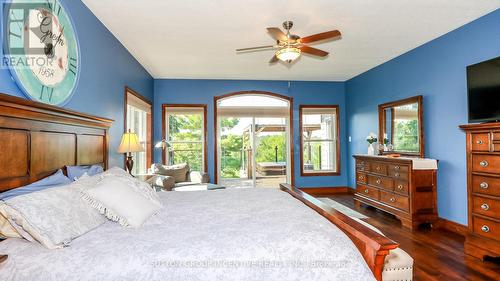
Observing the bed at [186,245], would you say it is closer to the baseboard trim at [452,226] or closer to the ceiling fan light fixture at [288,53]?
the ceiling fan light fixture at [288,53]

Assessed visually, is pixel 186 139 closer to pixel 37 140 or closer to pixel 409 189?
pixel 37 140

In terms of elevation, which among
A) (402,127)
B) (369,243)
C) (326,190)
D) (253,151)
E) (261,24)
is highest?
(261,24)

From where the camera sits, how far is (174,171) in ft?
16.4

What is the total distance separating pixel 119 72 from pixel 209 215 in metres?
2.91

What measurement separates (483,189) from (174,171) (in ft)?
14.7

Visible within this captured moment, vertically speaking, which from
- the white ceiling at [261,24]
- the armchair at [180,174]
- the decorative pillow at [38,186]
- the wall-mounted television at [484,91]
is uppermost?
the white ceiling at [261,24]

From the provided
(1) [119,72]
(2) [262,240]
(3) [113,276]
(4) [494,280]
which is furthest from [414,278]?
(1) [119,72]

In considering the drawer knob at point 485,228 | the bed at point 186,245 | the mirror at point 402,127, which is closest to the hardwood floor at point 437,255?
the drawer knob at point 485,228

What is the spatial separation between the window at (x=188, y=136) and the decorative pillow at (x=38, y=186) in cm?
422

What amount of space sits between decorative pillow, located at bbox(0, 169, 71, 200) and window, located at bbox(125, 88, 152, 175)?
8.25 ft

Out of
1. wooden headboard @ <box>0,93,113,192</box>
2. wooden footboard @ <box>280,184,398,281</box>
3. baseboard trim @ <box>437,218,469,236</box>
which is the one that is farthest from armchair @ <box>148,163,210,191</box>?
baseboard trim @ <box>437,218,469,236</box>

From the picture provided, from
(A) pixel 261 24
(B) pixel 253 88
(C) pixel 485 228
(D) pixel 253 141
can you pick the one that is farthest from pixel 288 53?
(D) pixel 253 141

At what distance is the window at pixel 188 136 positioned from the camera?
243 inches

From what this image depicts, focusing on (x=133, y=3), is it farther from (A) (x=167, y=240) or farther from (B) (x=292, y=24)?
(A) (x=167, y=240)
